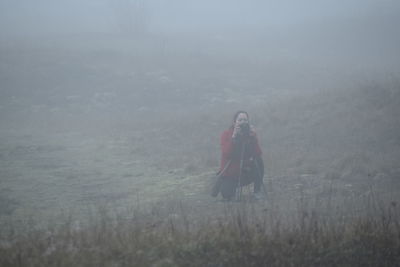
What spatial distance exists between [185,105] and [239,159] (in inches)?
622

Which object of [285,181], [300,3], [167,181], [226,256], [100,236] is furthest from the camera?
[300,3]

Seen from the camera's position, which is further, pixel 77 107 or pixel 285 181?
pixel 77 107

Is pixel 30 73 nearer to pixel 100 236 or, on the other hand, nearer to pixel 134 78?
pixel 134 78

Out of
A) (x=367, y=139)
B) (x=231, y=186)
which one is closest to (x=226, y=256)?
(x=231, y=186)

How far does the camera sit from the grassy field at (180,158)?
14.5 feet

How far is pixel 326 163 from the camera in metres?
10.5

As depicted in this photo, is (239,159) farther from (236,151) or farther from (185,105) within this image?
(185,105)

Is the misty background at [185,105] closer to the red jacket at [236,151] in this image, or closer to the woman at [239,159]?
the woman at [239,159]

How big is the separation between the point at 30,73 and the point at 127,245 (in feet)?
84.9

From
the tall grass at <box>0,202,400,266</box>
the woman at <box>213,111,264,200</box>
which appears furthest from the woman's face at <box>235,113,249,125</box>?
the tall grass at <box>0,202,400,266</box>

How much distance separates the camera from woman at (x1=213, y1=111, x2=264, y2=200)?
8.05 metres

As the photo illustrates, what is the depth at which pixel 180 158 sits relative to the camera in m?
12.3

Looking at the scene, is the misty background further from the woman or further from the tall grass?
the tall grass

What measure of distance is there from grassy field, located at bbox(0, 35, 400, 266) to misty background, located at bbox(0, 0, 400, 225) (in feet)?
0.26
